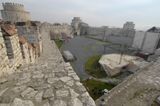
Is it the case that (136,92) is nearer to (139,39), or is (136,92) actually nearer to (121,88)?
(121,88)

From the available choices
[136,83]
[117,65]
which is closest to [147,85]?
[136,83]

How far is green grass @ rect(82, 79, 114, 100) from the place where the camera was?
923cm

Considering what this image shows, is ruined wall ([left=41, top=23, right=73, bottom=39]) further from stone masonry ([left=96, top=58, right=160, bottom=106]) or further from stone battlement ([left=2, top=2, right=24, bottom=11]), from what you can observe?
stone masonry ([left=96, top=58, right=160, bottom=106])

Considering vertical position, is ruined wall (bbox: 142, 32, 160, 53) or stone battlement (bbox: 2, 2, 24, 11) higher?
stone battlement (bbox: 2, 2, 24, 11)

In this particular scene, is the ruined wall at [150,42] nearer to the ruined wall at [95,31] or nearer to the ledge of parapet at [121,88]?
the ledge of parapet at [121,88]

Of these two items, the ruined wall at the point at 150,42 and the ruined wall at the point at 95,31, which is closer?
the ruined wall at the point at 150,42

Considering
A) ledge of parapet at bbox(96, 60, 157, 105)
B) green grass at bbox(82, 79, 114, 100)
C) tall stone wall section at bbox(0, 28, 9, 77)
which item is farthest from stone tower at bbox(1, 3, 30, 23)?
ledge of parapet at bbox(96, 60, 157, 105)

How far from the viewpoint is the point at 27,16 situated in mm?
24562

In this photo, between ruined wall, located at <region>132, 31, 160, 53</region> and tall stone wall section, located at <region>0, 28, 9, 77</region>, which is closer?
tall stone wall section, located at <region>0, 28, 9, 77</region>

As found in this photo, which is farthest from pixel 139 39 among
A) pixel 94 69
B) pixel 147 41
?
pixel 94 69

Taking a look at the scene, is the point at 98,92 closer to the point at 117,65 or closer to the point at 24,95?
the point at 117,65

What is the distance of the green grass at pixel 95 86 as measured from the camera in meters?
9.23

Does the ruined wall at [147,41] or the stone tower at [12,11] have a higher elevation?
the stone tower at [12,11]

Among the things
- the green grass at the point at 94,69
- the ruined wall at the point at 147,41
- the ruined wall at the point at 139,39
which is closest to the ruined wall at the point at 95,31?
the ruined wall at the point at 139,39
